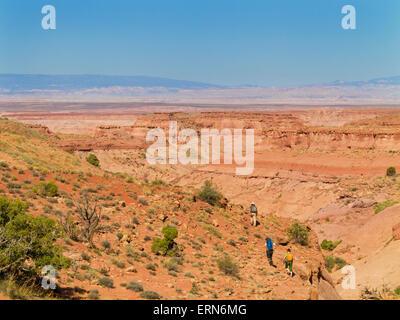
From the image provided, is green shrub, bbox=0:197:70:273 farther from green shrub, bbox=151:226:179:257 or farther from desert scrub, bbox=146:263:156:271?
green shrub, bbox=151:226:179:257

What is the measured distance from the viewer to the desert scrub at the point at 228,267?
13.4m

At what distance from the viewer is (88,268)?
460 inches

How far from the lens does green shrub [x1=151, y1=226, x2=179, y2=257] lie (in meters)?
14.4

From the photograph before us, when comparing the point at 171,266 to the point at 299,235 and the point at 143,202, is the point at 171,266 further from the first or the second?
the point at 299,235

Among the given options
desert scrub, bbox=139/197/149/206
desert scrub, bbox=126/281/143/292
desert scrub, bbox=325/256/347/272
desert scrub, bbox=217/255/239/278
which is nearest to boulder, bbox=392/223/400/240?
desert scrub, bbox=325/256/347/272

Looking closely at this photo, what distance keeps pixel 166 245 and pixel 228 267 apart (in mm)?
2082

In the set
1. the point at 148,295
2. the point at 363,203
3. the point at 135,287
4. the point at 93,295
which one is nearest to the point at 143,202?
the point at 135,287

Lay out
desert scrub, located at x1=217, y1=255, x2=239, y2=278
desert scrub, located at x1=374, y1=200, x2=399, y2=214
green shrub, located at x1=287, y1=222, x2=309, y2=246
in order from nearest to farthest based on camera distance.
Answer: desert scrub, located at x1=217, y1=255, x2=239, y2=278
green shrub, located at x1=287, y1=222, x2=309, y2=246
desert scrub, located at x1=374, y1=200, x2=399, y2=214

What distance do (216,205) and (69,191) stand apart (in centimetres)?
666

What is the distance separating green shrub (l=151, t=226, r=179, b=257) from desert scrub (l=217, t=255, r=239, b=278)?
1529mm

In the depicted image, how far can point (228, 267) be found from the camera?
13.6m
